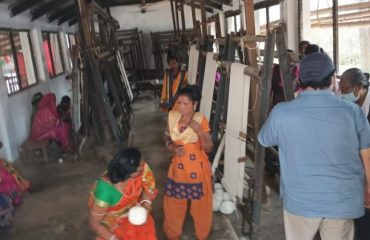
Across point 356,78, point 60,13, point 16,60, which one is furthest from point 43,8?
point 356,78

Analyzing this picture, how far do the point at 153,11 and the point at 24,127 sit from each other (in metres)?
8.03

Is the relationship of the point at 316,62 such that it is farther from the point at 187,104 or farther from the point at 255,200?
the point at 255,200

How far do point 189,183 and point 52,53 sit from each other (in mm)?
7876

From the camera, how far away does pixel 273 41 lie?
2.53 meters

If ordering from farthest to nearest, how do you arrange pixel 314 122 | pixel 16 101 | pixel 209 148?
pixel 16 101, pixel 209 148, pixel 314 122

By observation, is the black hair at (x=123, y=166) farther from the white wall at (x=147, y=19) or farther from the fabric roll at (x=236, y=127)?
the white wall at (x=147, y=19)

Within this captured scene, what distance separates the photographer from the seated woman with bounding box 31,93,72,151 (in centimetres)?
598

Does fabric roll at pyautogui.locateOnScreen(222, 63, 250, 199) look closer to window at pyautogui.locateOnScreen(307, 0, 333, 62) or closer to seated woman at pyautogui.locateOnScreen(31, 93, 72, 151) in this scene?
window at pyautogui.locateOnScreen(307, 0, 333, 62)

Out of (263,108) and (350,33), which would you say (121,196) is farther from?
(350,33)

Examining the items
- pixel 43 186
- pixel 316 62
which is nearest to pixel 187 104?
pixel 316 62

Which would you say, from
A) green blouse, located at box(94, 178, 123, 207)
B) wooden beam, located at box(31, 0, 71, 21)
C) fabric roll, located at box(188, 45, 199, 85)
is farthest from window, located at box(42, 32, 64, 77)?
green blouse, located at box(94, 178, 123, 207)

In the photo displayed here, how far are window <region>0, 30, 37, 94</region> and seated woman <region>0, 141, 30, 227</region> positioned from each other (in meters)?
2.43

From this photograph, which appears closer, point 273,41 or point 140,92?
point 273,41

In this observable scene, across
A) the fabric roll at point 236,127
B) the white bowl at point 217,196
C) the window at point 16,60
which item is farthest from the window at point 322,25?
the window at point 16,60
